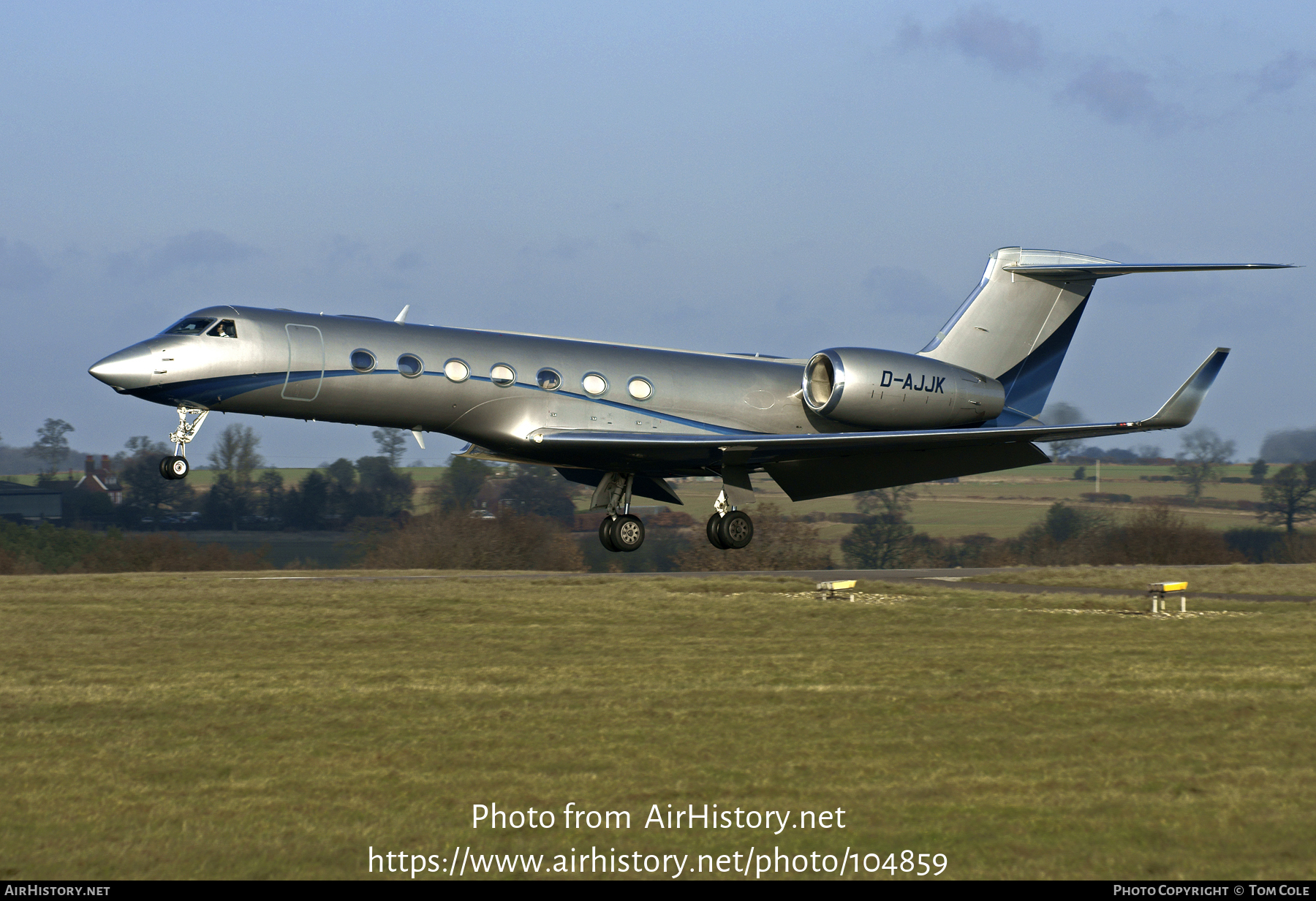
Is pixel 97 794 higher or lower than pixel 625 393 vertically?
lower

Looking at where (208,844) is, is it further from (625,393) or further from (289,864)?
(625,393)

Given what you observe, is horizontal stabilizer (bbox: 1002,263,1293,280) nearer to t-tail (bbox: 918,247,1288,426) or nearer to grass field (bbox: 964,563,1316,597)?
t-tail (bbox: 918,247,1288,426)

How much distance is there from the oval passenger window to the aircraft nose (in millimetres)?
2769

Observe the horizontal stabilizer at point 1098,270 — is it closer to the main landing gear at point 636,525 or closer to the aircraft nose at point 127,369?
the main landing gear at point 636,525

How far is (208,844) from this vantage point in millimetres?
11047

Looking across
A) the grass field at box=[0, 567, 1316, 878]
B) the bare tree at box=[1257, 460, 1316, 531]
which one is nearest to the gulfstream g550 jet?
the grass field at box=[0, 567, 1316, 878]

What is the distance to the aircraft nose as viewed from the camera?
17328 millimetres

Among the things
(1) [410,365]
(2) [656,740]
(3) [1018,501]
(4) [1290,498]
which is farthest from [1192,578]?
(1) [410,365]

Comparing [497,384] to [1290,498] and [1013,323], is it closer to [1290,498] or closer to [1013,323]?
[1013,323]

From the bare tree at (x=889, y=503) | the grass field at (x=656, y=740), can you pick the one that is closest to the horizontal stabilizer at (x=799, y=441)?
the grass field at (x=656, y=740)

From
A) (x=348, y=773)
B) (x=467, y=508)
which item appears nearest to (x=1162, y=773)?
(x=348, y=773)

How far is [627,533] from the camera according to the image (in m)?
21.6

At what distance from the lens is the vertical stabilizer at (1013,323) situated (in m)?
23.3

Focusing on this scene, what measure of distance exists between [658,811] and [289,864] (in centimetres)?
355
